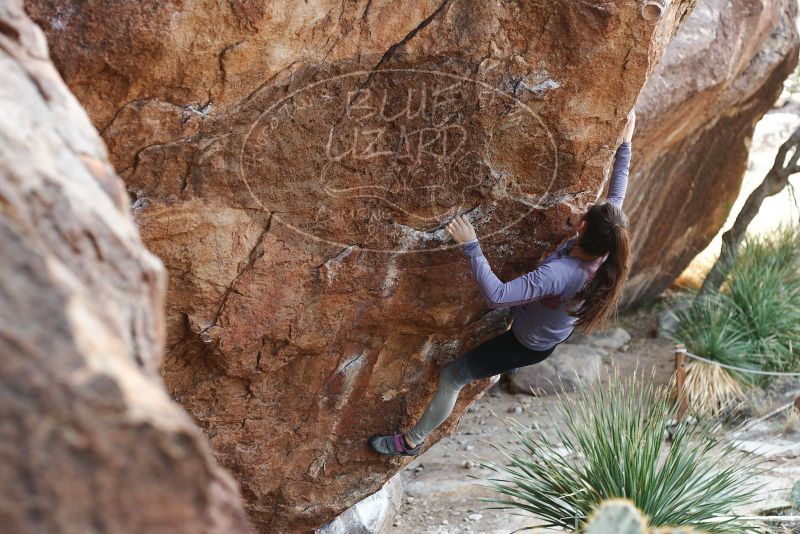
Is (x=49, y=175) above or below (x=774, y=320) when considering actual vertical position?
below

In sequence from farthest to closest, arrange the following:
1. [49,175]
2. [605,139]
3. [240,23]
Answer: [605,139]
[240,23]
[49,175]

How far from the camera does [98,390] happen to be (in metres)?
1.30

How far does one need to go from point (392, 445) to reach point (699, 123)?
400 centimetres

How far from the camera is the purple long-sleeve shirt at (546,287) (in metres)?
3.33

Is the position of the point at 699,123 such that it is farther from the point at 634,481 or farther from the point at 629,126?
the point at 634,481

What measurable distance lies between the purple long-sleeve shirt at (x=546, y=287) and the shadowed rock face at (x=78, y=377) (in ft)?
6.20

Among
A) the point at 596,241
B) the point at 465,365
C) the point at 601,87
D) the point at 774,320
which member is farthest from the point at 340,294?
the point at 774,320

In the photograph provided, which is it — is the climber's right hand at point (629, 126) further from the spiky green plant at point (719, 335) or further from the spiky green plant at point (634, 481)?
Answer: the spiky green plant at point (719, 335)

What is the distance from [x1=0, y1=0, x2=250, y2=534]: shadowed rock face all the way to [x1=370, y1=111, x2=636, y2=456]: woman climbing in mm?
1935

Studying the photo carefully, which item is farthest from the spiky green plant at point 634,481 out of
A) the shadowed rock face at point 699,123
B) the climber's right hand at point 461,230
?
the shadowed rock face at point 699,123

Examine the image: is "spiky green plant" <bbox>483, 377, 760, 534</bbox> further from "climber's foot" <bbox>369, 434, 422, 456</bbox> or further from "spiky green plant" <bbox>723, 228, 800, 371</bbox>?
"spiky green plant" <bbox>723, 228, 800, 371</bbox>

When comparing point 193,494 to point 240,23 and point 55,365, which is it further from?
point 240,23

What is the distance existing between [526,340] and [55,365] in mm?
2613

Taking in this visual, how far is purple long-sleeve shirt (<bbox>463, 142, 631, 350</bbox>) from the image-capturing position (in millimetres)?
3332
